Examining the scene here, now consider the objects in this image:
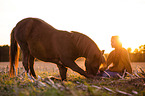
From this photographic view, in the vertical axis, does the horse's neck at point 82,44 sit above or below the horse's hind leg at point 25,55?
above

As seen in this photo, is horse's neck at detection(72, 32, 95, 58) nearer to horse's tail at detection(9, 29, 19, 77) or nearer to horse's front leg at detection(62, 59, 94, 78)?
horse's front leg at detection(62, 59, 94, 78)

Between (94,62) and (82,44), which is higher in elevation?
(82,44)

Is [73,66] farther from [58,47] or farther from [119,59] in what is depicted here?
[119,59]

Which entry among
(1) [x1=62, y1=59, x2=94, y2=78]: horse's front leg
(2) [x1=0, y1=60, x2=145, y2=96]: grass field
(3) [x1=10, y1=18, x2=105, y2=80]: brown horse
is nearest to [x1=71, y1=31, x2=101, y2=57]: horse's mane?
(3) [x1=10, y1=18, x2=105, y2=80]: brown horse

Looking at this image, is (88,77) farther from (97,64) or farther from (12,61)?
(12,61)

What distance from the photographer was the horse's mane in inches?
173

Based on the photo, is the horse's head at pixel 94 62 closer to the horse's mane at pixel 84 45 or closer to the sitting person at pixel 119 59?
the horse's mane at pixel 84 45

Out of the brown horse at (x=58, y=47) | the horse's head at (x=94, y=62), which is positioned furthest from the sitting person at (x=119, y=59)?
the brown horse at (x=58, y=47)

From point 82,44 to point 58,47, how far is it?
2.36 ft

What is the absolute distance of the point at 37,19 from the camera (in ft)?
16.5

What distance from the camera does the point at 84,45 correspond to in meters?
4.41

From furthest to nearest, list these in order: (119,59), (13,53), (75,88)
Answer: (119,59)
(13,53)
(75,88)

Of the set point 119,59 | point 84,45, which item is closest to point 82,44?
point 84,45

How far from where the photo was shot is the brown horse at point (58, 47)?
4.23m
